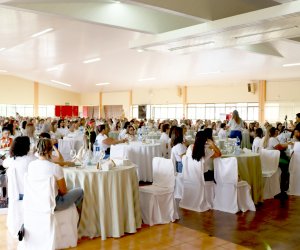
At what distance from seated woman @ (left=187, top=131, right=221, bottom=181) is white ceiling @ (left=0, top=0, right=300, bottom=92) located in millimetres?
1996

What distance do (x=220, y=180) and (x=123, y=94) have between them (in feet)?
67.9

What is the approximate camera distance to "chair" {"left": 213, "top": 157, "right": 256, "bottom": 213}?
559 centimetres

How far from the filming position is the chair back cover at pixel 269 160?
21.5 feet

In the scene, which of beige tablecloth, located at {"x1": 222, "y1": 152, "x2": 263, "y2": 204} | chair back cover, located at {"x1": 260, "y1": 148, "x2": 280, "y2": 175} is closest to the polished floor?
beige tablecloth, located at {"x1": 222, "y1": 152, "x2": 263, "y2": 204}

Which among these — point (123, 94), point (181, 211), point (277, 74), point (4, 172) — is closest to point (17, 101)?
point (123, 94)

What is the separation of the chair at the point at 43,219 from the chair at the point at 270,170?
3.77 meters

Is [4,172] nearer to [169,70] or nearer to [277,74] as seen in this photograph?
[169,70]

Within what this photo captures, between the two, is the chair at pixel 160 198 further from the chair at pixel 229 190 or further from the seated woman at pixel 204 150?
the chair at pixel 229 190

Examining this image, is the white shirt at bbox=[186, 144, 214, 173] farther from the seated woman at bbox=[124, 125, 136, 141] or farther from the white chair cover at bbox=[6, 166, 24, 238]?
the seated woman at bbox=[124, 125, 136, 141]

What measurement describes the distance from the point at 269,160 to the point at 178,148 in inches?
65.8

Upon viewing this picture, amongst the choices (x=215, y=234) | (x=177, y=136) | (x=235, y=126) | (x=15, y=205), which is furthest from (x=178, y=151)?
(x=235, y=126)

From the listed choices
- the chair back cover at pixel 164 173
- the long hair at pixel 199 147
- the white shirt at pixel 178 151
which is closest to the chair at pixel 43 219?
the chair back cover at pixel 164 173

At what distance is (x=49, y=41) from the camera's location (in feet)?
39.2

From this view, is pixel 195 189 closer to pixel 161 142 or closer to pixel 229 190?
pixel 229 190
